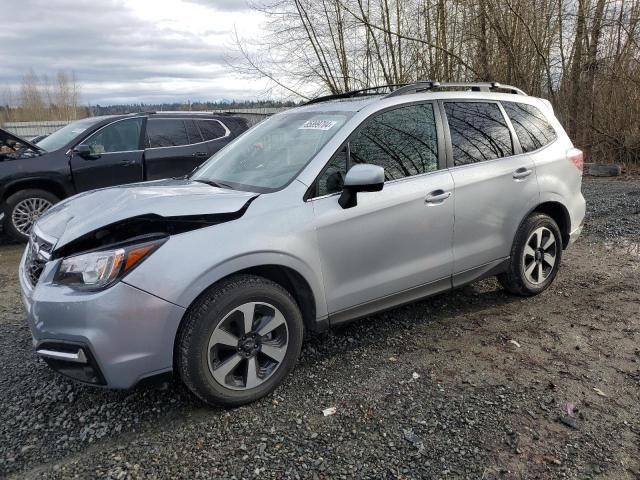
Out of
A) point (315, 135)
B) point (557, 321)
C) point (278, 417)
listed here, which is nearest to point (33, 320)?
point (278, 417)

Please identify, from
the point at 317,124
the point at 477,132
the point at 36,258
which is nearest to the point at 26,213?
the point at 36,258

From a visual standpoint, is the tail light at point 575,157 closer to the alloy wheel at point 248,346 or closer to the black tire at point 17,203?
the alloy wheel at point 248,346

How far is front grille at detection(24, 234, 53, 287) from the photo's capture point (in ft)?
9.66

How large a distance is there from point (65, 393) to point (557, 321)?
3.57m

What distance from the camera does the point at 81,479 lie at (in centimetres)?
233

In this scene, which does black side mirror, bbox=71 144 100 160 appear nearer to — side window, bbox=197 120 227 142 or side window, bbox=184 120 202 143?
side window, bbox=184 120 202 143

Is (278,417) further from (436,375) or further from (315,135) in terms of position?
(315,135)

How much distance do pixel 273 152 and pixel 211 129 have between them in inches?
192

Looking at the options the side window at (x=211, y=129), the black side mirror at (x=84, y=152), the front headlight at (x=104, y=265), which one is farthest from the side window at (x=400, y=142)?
the black side mirror at (x=84, y=152)

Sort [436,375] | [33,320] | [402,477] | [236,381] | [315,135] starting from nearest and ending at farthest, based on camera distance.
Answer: [402,477]
[33,320]
[236,381]
[436,375]
[315,135]

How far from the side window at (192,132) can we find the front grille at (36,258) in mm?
4939

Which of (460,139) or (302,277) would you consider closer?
(302,277)

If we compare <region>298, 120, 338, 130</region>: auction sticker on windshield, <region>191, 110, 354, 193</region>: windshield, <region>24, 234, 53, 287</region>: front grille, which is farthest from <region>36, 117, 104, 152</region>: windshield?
<region>298, 120, 338, 130</region>: auction sticker on windshield

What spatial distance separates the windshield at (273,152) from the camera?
3275 mm
